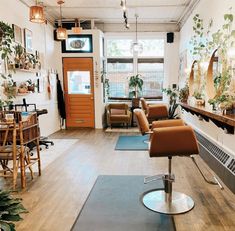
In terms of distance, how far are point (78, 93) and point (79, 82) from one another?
0.34 metres

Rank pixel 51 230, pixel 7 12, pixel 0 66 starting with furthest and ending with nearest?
pixel 7 12, pixel 0 66, pixel 51 230

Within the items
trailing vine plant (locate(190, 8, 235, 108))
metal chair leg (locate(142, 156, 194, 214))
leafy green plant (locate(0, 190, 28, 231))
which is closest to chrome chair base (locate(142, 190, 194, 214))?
metal chair leg (locate(142, 156, 194, 214))

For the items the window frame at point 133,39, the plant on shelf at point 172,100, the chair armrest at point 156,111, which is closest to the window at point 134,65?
the window frame at point 133,39

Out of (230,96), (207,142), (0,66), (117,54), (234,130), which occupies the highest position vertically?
(117,54)

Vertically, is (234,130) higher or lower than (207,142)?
higher

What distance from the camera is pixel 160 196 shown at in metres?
2.90

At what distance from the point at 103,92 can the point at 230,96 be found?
528 centimetres

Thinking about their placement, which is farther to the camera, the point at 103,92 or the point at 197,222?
the point at 103,92

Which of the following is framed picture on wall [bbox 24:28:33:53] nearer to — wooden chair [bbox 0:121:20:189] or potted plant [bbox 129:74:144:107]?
wooden chair [bbox 0:121:20:189]

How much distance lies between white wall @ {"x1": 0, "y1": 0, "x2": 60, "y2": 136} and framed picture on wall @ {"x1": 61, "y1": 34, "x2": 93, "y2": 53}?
0.35 metres

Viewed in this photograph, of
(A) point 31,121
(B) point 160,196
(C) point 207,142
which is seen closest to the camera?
(B) point 160,196

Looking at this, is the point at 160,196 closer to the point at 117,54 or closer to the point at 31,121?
the point at 31,121

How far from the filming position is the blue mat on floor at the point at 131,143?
5.22 m

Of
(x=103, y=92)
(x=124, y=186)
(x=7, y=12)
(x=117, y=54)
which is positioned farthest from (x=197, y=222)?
(x=117, y=54)
